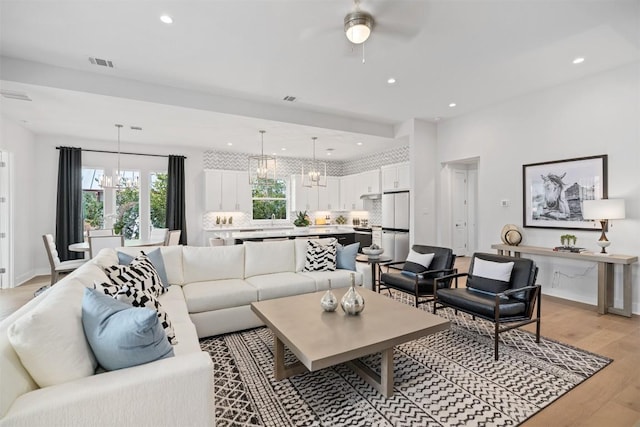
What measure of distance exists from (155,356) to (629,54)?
18.1 feet

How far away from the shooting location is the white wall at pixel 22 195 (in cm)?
506

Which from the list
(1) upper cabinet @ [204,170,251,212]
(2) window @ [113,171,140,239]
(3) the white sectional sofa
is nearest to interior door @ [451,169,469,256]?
(1) upper cabinet @ [204,170,251,212]

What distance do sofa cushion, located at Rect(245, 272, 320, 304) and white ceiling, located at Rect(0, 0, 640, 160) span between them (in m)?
2.61

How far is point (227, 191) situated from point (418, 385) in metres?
6.45

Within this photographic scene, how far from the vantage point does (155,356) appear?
1.49 meters

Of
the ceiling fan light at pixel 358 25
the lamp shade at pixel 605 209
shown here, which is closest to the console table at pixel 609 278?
the lamp shade at pixel 605 209

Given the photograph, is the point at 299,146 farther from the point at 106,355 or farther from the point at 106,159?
the point at 106,355

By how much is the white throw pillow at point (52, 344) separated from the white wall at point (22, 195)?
5.27 meters

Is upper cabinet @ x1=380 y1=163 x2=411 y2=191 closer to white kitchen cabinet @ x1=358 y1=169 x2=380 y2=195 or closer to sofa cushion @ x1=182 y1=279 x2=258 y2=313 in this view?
white kitchen cabinet @ x1=358 y1=169 x2=380 y2=195

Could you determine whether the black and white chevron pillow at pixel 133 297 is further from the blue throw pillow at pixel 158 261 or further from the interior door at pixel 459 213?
the interior door at pixel 459 213

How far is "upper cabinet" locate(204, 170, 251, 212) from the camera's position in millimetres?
7398

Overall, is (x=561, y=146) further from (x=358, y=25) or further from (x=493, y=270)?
(x=358, y=25)

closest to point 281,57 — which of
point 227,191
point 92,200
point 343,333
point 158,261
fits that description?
point 158,261

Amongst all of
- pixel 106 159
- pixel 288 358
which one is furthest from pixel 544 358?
pixel 106 159
